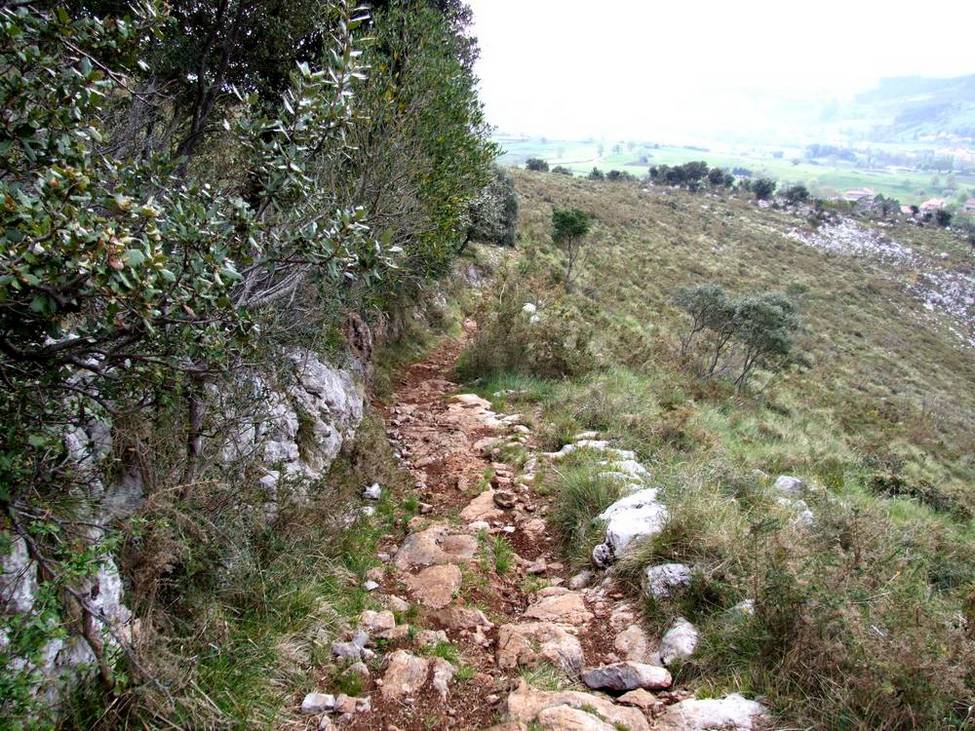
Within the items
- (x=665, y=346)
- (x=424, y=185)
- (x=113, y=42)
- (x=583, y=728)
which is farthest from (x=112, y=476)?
(x=665, y=346)

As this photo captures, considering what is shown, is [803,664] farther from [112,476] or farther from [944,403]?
[944,403]

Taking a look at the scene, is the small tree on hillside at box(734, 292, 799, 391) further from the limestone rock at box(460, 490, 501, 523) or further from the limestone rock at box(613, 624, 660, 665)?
the limestone rock at box(613, 624, 660, 665)

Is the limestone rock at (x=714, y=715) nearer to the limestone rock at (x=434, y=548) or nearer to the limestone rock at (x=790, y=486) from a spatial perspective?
the limestone rock at (x=434, y=548)

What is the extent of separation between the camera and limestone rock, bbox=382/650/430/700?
3896mm

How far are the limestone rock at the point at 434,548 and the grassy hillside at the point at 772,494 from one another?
1.14 metres

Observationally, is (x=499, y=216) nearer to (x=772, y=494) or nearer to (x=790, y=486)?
(x=790, y=486)

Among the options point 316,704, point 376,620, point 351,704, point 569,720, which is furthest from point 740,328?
point 316,704

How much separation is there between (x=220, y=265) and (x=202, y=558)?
2148 mm

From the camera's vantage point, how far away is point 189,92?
765 cm

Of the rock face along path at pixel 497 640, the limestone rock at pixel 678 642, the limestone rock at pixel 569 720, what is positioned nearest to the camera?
the limestone rock at pixel 569 720

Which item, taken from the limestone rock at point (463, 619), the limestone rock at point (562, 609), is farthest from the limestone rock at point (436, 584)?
the limestone rock at point (562, 609)

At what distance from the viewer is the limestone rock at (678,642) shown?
4.18 metres

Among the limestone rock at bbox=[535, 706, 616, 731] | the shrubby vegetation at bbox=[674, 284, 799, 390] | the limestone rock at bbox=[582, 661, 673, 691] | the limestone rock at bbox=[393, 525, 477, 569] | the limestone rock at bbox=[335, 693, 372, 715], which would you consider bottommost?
the shrubby vegetation at bbox=[674, 284, 799, 390]

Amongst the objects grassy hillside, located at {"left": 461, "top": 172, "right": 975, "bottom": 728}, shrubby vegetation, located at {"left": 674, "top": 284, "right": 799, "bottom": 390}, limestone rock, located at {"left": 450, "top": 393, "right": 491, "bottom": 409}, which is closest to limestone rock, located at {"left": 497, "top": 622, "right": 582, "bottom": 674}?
grassy hillside, located at {"left": 461, "top": 172, "right": 975, "bottom": 728}
